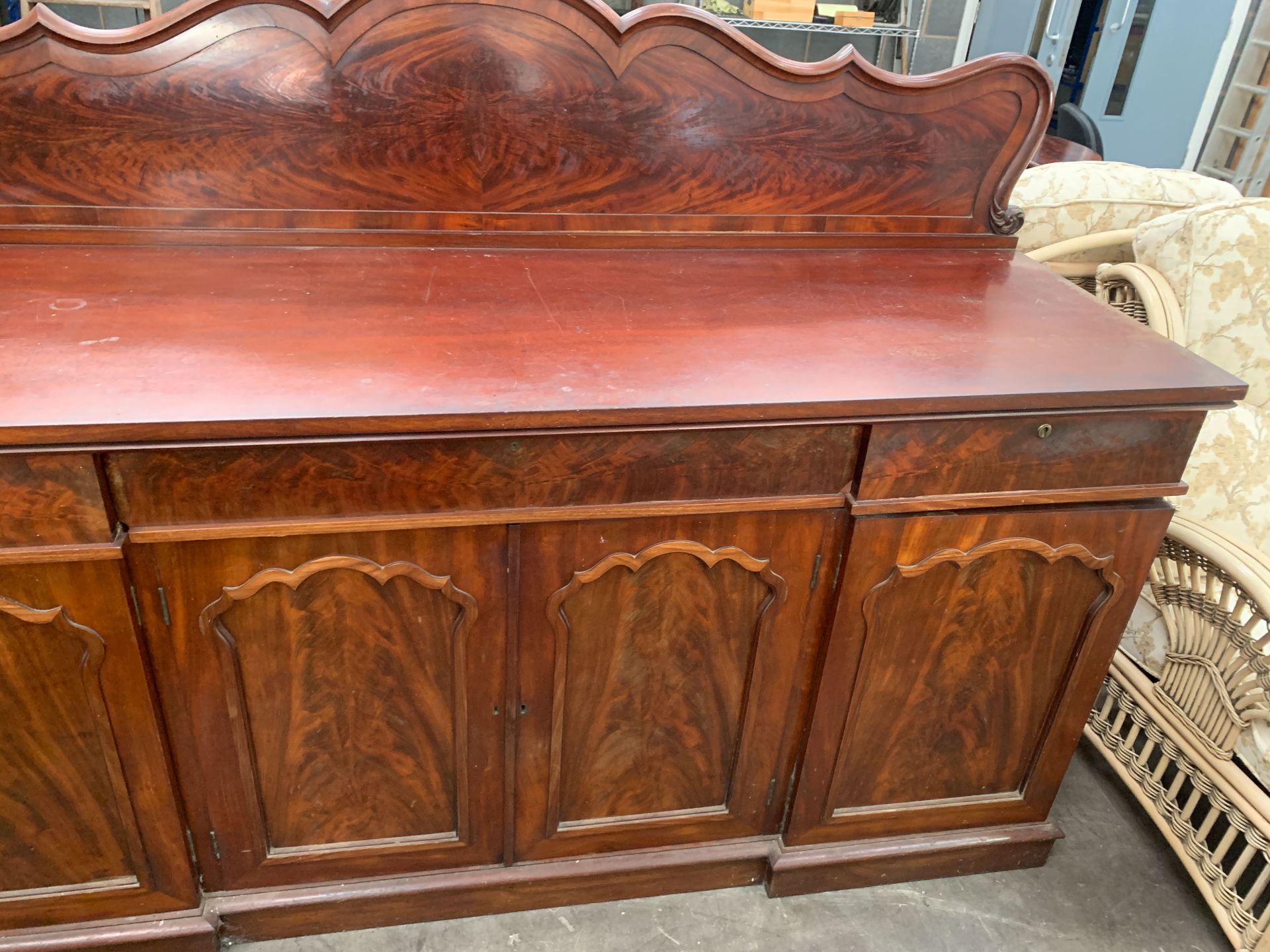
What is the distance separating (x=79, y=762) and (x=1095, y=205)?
1.89m

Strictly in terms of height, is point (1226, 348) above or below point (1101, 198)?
below

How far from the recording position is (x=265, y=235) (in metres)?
1.30

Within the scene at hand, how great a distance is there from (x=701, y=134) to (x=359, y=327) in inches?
23.8

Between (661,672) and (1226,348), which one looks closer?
(661,672)

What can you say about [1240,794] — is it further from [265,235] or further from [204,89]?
[204,89]

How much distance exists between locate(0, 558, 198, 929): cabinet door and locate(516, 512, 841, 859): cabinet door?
448 mm

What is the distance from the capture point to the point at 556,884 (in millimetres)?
1410

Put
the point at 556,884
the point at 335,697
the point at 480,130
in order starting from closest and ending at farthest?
the point at 335,697 → the point at 480,130 → the point at 556,884

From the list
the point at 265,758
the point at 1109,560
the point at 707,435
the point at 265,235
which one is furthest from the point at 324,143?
the point at 1109,560

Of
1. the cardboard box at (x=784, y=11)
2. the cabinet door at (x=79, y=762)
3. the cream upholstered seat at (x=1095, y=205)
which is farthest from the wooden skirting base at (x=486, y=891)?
the cardboard box at (x=784, y=11)

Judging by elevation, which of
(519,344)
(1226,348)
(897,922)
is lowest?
(897,922)

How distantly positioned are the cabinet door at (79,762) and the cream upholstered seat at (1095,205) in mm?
1661

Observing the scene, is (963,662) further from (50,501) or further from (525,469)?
(50,501)

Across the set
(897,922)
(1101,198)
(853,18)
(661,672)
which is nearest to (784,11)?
(853,18)
